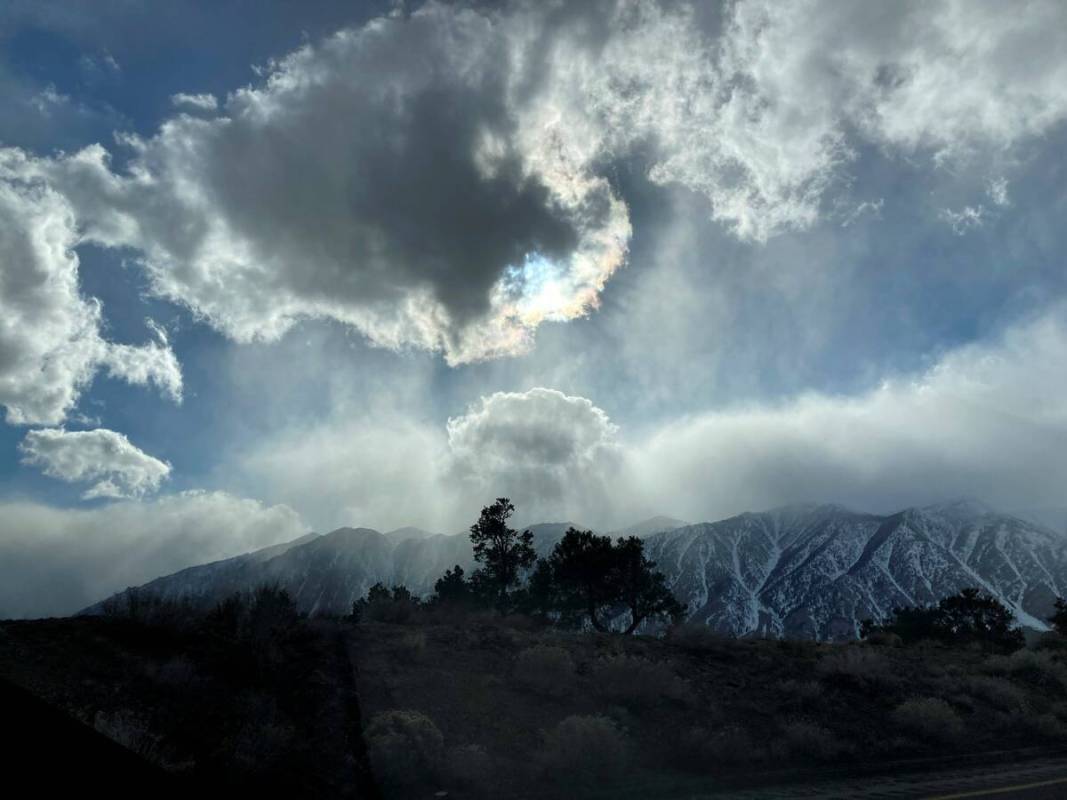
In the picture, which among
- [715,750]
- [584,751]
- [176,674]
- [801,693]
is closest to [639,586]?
[801,693]

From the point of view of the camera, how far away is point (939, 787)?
10.8 metres

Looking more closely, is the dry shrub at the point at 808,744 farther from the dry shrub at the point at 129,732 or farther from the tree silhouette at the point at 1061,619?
the tree silhouette at the point at 1061,619

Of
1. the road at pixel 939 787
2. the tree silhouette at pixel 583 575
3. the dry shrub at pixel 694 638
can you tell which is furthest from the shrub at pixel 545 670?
the tree silhouette at pixel 583 575

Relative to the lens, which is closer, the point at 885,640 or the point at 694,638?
the point at 694,638

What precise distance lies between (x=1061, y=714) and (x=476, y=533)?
1701 inches

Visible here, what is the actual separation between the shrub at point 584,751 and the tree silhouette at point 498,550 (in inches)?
1737

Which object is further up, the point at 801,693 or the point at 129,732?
the point at 129,732

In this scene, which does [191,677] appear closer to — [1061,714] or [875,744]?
[875,744]

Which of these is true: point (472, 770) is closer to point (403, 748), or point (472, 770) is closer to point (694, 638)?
point (403, 748)

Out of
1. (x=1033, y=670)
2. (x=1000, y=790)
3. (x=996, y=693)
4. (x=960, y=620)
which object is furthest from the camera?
(x=960, y=620)

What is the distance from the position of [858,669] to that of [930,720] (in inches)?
178

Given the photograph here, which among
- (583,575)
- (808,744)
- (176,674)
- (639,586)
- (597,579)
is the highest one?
(583,575)

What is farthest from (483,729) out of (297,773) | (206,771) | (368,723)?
(206,771)

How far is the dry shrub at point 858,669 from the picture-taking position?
19609 mm
